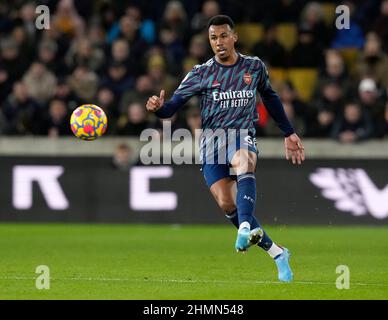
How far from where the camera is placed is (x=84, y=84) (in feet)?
62.5

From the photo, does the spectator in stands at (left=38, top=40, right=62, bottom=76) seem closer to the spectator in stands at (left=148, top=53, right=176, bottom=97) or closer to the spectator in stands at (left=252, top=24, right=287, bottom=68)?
the spectator in stands at (left=148, top=53, right=176, bottom=97)

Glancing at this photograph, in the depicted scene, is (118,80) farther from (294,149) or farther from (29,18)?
(294,149)

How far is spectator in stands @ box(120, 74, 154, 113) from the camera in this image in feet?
62.1

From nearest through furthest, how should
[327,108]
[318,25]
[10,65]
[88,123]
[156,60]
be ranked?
[88,123] → [327,108] → [156,60] → [10,65] → [318,25]

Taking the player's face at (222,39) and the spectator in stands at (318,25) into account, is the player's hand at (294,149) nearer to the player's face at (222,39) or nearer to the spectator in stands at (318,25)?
the player's face at (222,39)

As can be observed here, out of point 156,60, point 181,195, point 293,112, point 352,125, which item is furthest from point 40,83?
point 352,125

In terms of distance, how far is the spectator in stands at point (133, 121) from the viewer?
60.8ft

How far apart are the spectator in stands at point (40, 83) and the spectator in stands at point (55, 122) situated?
472mm

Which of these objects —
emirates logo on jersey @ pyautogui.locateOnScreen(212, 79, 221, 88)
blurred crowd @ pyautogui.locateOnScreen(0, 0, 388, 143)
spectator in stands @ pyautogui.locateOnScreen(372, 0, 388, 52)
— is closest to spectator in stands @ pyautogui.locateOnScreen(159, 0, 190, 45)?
blurred crowd @ pyautogui.locateOnScreen(0, 0, 388, 143)

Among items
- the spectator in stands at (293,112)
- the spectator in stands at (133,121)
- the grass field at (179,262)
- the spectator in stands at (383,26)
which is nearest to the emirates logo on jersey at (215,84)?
the grass field at (179,262)

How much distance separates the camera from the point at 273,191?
58.3 ft

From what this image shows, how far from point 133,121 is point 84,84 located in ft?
3.86

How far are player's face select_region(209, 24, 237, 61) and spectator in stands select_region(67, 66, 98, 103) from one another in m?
8.64
